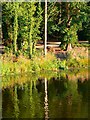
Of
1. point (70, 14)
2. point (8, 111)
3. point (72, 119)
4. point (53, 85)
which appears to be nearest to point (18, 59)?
point (53, 85)

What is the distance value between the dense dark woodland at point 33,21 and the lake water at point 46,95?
191 inches

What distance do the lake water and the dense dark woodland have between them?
15.9 feet

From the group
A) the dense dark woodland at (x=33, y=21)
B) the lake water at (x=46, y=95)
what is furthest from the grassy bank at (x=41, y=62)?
the dense dark woodland at (x=33, y=21)

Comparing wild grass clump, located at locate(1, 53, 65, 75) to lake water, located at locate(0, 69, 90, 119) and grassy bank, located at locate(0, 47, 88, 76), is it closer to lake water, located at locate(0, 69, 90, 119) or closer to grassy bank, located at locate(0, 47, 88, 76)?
grassy bank, located at locate(0, 47, 88, 76)

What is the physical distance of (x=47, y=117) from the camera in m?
22.0

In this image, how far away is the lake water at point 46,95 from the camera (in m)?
23.1

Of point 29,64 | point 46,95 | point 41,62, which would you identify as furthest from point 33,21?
point 46,95

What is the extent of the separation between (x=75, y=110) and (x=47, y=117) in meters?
2.05

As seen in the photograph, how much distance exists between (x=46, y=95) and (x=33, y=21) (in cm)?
1415

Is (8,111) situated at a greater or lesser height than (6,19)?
lesser

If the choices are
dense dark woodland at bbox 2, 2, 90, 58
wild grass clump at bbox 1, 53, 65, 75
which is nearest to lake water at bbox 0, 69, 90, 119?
wild grass clump at bbox 1, 53, 65, 75

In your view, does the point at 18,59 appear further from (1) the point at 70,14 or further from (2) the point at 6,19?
(1) the point at 70,14

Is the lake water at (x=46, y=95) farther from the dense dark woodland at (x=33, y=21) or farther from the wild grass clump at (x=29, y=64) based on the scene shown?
the dense dark woodland at (x=33, y=21)

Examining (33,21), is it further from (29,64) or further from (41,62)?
(29,64)
